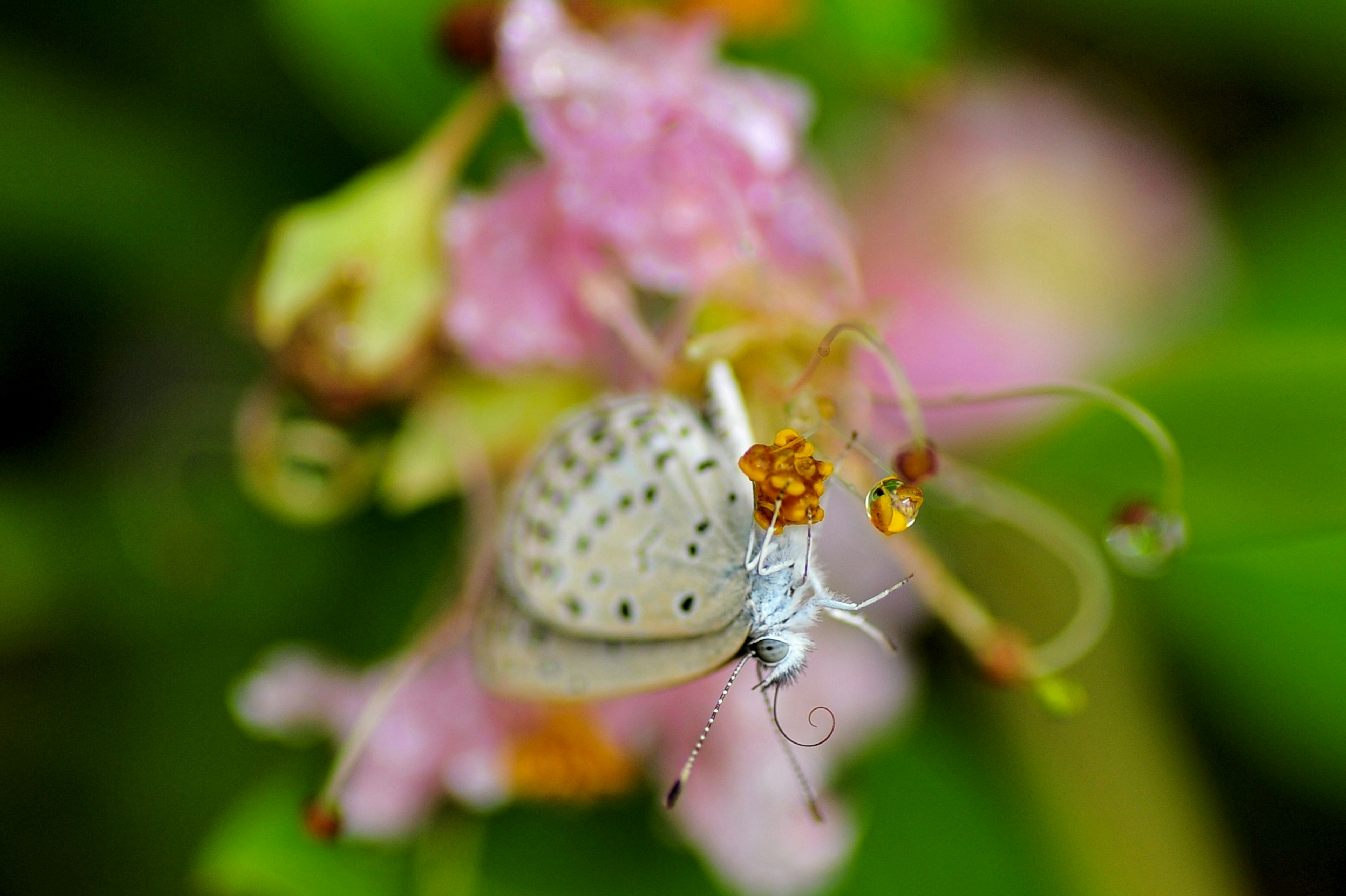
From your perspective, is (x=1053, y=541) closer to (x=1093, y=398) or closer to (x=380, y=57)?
(x=1093, y=398)

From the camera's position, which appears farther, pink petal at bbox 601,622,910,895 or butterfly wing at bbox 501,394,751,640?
pink petal at bbox 601,622,910,895

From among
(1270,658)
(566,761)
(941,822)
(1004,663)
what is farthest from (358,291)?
(1270,658)

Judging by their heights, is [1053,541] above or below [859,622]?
below

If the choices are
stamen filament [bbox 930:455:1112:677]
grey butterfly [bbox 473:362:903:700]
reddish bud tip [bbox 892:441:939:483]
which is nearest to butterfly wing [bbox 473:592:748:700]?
grey butterfly [bbox 473:362:903:700]

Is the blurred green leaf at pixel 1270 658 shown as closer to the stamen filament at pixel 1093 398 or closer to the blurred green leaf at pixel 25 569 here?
the stamen filament at pixel 1093 398

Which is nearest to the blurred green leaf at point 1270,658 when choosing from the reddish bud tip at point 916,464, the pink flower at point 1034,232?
the pink flower at point 1034,232

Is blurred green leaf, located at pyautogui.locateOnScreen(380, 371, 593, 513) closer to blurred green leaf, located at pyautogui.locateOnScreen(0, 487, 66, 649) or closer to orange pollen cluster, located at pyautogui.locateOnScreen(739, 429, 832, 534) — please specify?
orange pollen cluster, located at pyautogui.locateOnScreen(739, 429, 832, 534)
